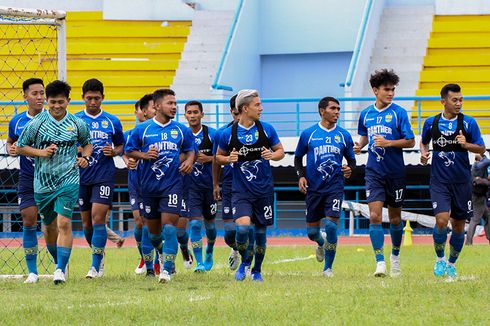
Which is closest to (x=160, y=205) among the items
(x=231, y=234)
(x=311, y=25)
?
(x=231, y=234)

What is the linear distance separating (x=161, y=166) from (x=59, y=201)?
47.5 inches

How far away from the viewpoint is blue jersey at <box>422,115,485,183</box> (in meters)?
13.9

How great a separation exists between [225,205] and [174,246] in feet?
11.8

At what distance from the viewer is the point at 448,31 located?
3053cm

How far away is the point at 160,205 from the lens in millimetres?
13219

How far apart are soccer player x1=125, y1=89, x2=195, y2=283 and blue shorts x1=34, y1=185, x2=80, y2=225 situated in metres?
0.83

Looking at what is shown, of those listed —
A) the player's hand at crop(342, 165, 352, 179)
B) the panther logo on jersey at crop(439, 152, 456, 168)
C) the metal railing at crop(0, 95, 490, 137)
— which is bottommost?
the player's hand at crop(342, 165, 352, 179)

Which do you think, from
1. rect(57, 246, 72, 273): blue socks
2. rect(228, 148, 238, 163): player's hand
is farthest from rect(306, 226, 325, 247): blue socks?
rect(57, 246, 72, 273): blue socks

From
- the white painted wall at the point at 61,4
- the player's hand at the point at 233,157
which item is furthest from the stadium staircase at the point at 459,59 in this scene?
the player's hand at the point at 233,157

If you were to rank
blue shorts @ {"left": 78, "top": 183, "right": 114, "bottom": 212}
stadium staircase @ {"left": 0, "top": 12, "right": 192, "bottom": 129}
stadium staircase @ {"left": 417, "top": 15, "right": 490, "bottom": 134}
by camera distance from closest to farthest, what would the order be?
blue shorts @ {"left": 78, "top": 183, "right": 114, "bottom": 212} < stadium staircase @ {"left": 417, "top": 15, "right": 490, "bottom": 134} < stadium staircase @ {"left": 0, "top": 12, "right": 192, "bottom": 129}

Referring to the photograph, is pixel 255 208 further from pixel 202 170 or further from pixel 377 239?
pixel 202 170

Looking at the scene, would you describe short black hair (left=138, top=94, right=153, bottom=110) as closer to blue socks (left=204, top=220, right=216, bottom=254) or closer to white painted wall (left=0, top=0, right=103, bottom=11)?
blue socks (left=204, top=220, right=216, bottom=254)

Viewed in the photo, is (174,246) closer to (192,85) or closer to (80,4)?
(192,85)

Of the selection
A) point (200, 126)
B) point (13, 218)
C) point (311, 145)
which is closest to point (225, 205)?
point (200, 126)
